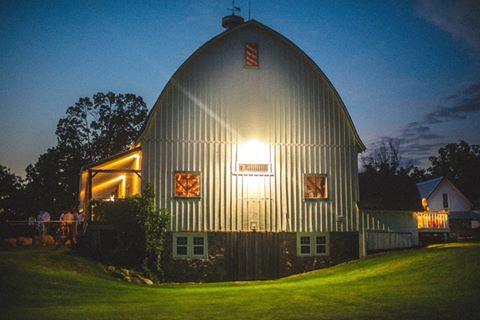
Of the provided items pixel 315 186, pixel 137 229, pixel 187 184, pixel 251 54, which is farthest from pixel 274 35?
pixel 137 229

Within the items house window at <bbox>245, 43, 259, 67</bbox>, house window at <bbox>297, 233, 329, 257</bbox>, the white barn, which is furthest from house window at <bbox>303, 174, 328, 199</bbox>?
house window at <bbox>245, 43, 259, 67</bbox>

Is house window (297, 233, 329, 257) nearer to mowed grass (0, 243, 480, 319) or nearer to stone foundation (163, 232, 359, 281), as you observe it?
stone foundation (163, 232, 359, 281)

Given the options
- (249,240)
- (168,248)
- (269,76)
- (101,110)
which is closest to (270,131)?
(269,76)

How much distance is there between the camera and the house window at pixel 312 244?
872 inches

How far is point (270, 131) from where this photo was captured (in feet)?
73.3

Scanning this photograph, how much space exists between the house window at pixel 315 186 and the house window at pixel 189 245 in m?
5.23

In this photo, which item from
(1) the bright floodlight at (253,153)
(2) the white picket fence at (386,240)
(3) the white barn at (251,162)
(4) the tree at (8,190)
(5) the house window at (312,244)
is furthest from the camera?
(4) the tree at (8,190)

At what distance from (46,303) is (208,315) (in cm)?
468

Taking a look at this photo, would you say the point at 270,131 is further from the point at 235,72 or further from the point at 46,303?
the point at 46,303

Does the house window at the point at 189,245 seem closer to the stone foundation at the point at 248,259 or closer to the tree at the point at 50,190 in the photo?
the stone foundation at the point at 248,259

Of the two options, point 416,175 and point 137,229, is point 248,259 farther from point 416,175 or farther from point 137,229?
point 416,175

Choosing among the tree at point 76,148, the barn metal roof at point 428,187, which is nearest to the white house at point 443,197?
the barn metal roof at point 428,187

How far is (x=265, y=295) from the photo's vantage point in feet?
41.3

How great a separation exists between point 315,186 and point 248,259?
15.3ft
